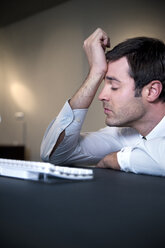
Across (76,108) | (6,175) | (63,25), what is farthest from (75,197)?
(63,25)

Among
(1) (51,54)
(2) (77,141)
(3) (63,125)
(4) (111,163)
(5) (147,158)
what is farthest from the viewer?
(1) (51,54)

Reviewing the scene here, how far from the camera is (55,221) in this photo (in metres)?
0.45

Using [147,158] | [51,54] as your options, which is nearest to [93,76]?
[147,158]

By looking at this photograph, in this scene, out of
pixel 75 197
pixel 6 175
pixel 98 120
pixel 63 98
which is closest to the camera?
pixel 75 197

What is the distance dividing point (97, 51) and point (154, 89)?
1.11 ft

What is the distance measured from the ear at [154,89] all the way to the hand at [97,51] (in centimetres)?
23

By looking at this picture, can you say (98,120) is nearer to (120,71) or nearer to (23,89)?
(23,89)

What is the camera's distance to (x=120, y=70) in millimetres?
1581

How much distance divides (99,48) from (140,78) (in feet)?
0.86

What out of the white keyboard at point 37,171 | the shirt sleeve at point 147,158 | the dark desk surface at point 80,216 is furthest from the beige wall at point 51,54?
the dark desk surface at point 80,216

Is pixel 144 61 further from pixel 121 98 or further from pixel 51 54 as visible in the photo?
pixel 51 54

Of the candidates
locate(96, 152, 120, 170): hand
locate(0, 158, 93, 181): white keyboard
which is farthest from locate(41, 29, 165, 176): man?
locate(0, 158, 93, 181): white keyboard

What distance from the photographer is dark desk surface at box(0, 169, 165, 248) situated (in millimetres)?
372

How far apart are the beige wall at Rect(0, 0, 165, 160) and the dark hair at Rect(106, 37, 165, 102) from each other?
103 inches
